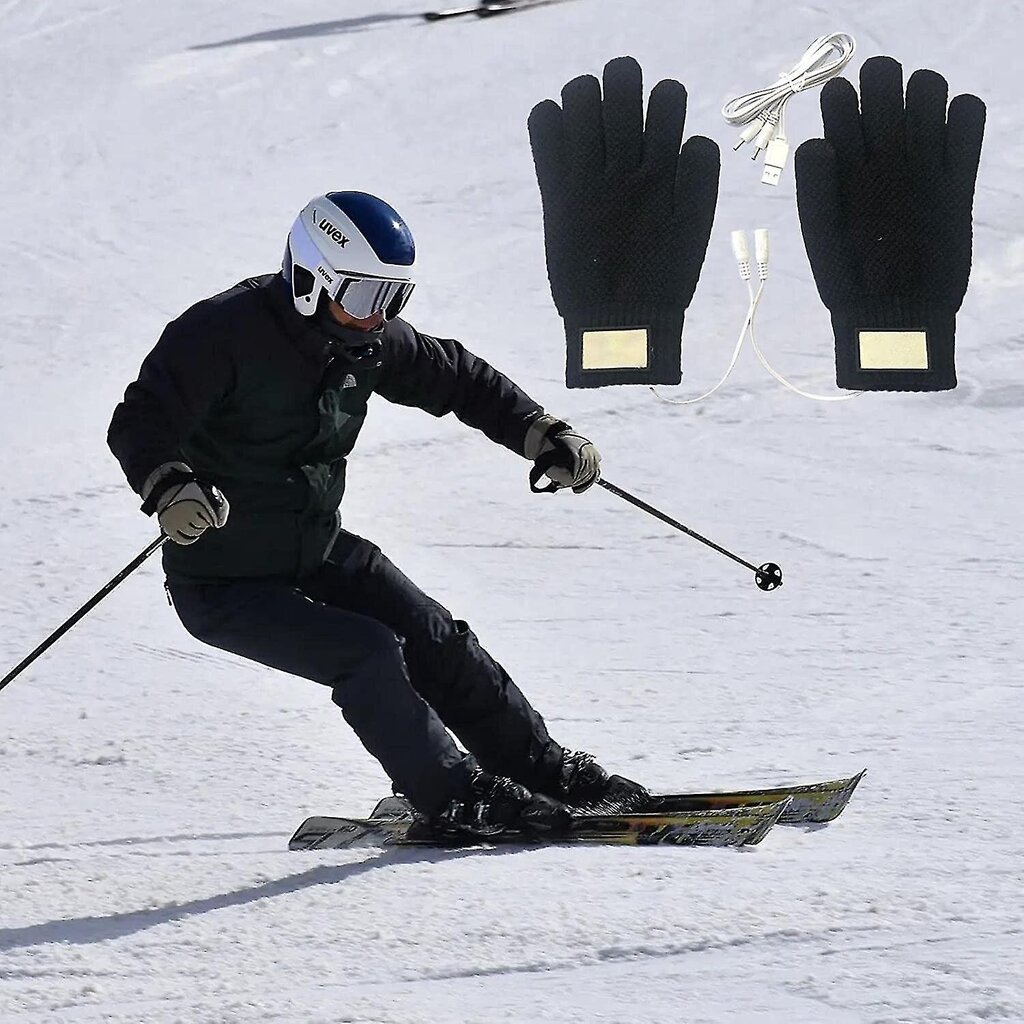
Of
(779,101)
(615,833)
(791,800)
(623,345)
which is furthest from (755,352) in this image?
(615,833)

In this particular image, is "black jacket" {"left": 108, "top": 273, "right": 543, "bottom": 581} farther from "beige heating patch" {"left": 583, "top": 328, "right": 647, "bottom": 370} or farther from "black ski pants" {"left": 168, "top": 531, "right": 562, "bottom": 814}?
"beige heating patch" {"left": 583, "top": 328, "right": 647, "bottom": 370}

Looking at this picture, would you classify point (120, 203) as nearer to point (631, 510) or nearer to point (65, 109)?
point (65, 109)

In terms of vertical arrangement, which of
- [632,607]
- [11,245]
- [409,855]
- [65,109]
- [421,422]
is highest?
[65,109]

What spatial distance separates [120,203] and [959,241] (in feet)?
16.9

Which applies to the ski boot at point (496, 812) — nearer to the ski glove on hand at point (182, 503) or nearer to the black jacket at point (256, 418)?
the black jacket at point (256, 418)

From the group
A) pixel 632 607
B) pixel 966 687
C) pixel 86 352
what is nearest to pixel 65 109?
pixel 86 352

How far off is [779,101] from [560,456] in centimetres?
404

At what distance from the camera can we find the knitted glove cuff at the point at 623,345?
716 centimetres

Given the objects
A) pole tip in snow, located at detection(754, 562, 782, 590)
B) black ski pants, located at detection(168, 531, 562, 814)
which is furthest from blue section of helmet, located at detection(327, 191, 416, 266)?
pole tip in snow, located at detection(754, 562, 782, 590)

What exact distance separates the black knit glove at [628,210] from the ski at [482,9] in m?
5.86

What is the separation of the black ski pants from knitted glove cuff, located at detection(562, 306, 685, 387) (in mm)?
3415

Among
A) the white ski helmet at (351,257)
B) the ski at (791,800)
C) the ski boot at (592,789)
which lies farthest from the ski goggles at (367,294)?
the ski at (791,800)

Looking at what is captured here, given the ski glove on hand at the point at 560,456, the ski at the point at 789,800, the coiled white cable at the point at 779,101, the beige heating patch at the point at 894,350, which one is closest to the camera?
the ski at the point at 789,800

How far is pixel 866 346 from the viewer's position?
7059mm
